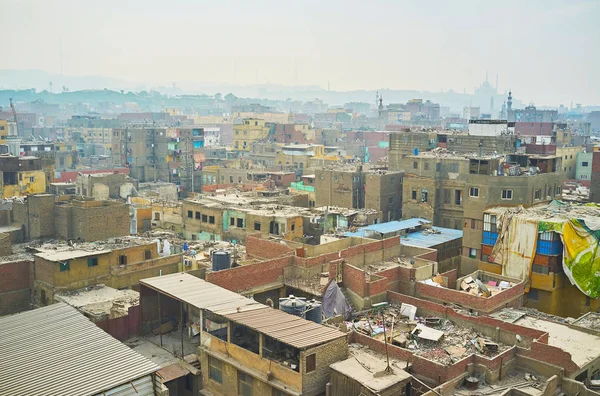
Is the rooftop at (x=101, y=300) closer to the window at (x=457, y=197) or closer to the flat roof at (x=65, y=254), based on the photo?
the flat roof at (x=65, y=254)

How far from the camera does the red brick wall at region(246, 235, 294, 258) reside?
29328 mm

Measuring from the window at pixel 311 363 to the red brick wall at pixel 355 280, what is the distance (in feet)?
25.3

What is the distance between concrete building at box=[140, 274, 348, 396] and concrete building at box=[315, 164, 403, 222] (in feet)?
85.6

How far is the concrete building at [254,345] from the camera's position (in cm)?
A: 1758

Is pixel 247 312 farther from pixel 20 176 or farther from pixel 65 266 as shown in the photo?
pixel 20 176

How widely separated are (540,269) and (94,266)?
76.4 ft

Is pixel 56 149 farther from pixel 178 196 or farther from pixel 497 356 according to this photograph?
pixel 497 356

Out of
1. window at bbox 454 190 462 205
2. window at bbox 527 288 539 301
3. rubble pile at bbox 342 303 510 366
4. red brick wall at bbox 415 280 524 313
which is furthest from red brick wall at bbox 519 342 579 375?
window at bbox 454 190 462 205

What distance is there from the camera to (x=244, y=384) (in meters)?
19.5

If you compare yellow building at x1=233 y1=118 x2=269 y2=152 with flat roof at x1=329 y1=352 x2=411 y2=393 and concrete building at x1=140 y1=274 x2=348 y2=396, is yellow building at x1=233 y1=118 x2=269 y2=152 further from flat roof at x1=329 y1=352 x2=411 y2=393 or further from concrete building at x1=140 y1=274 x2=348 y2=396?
flat roof at x1=329 y1=352 x2=411 y2=393

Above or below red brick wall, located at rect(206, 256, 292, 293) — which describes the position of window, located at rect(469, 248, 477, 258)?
below

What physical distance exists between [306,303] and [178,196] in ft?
164

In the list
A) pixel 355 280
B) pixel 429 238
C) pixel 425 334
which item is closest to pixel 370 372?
pixel 425 334

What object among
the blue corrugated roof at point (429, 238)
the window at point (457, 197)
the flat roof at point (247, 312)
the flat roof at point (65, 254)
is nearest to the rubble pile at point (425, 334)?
the flat roof at point (247, 312)
